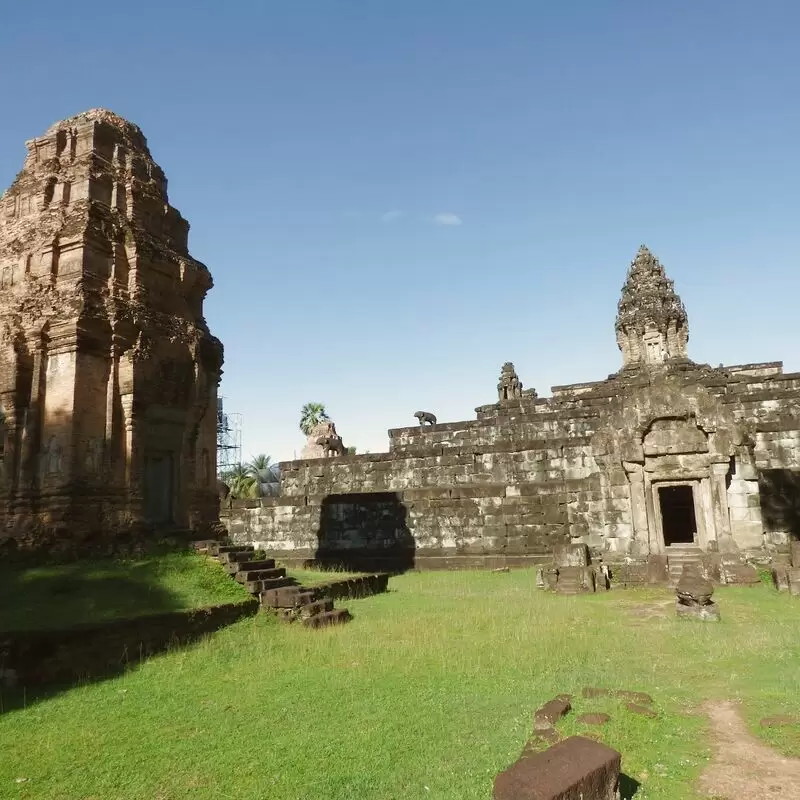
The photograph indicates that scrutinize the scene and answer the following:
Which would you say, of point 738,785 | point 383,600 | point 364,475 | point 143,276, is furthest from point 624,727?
point 364,475

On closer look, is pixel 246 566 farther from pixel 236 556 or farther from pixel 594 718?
pixel 594 718

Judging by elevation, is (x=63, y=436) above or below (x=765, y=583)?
above

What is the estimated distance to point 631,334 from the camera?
28438 millimetres

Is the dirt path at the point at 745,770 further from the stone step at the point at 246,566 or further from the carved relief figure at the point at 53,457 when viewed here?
the carved relief figure at the point at 53,457

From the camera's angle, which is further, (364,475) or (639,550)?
(364,475)

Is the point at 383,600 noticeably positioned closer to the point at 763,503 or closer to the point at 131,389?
the point at 131,389

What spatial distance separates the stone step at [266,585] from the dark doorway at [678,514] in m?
15.4

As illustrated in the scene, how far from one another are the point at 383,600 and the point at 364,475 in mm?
A: 10321

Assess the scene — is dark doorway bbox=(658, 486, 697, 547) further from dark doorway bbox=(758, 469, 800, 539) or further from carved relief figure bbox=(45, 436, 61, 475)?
carved relief figure bbox=(45, 436, 61, 475)

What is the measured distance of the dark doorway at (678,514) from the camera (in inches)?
850

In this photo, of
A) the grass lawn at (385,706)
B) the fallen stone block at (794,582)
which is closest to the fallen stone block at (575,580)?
the grass lawn at (385,706)

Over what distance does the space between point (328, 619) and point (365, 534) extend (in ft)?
30.7

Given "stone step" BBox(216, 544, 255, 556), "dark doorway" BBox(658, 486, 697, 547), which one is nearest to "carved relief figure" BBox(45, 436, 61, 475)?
"stone step" BBox(216, 544, 255, 556)

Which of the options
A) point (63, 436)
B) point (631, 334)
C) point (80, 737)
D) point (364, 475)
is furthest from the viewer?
point (631, 334)
